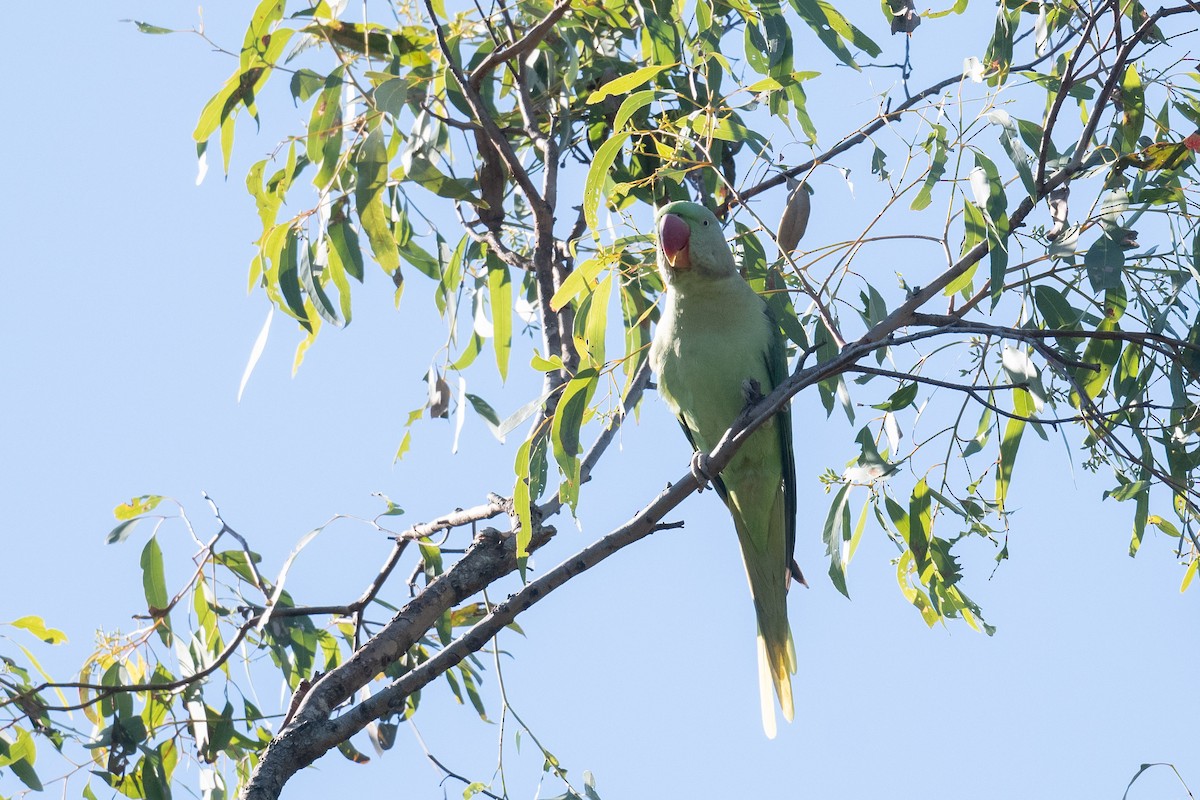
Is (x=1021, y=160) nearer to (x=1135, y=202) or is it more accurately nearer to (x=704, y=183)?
(x=1135, y=202)

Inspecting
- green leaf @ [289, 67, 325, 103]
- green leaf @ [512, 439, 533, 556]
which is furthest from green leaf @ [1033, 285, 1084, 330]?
green leaf @ [289, 67, 325, 103]

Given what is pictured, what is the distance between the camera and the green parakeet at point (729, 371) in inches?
110

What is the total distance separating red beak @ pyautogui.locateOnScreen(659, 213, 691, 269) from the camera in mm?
2684

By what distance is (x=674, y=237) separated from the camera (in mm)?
2697

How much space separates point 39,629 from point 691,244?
1899 mm

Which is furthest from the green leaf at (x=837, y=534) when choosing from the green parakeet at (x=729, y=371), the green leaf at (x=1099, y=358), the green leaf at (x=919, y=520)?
the green leaf at (x=1099, y=358)

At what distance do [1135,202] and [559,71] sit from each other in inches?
57.8

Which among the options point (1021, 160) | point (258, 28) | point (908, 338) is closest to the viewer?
point (908, 338)

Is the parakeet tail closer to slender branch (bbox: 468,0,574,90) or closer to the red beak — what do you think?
the red beak

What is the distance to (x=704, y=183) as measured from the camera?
9.55 feet

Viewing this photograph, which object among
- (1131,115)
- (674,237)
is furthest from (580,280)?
(1131,115)

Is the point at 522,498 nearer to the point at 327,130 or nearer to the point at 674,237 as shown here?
the point at 674,237

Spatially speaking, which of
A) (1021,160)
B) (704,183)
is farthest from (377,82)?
(1021,160)

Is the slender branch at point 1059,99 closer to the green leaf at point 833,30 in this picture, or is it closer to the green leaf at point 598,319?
the green leaf at point 833,30
